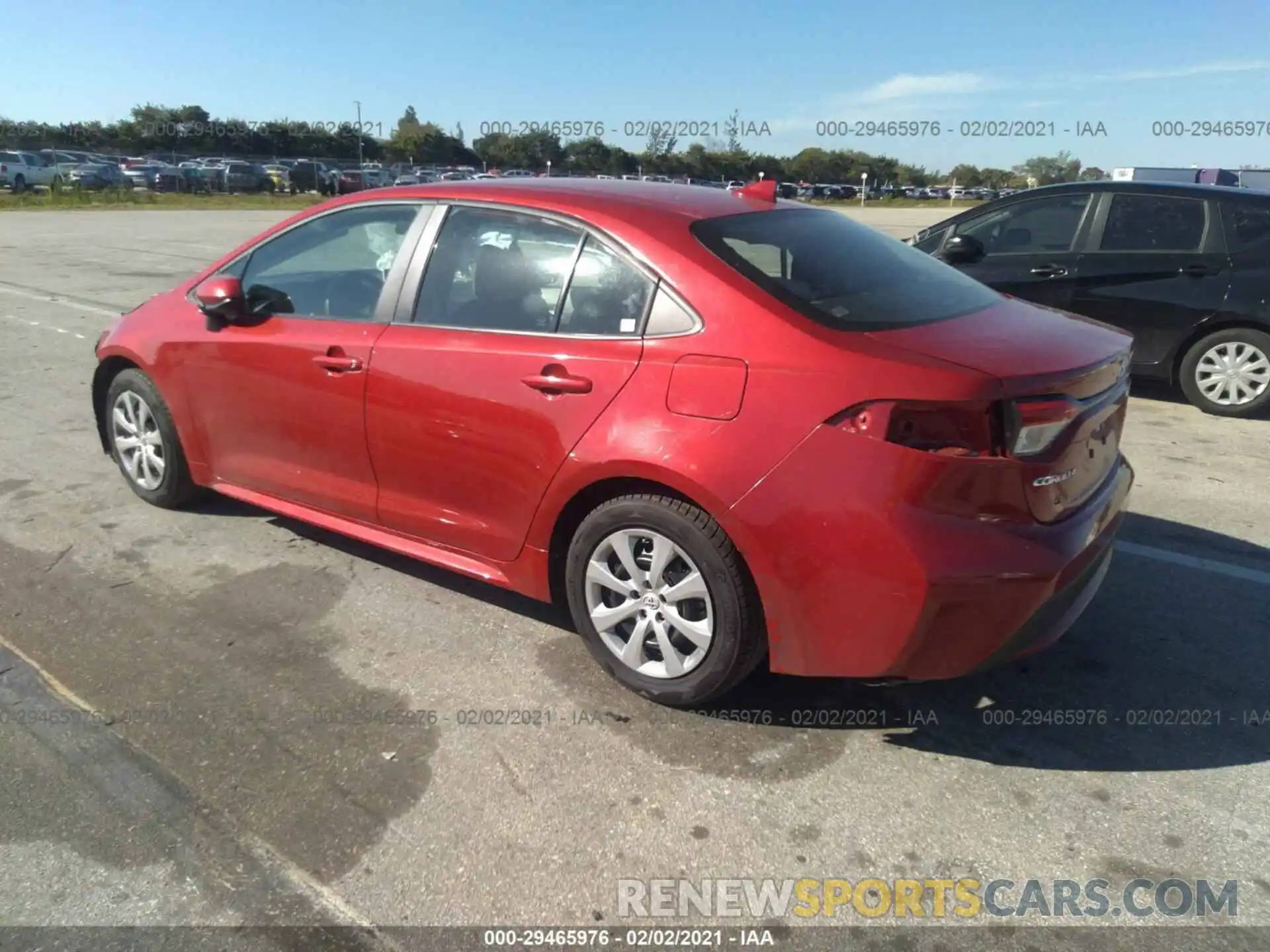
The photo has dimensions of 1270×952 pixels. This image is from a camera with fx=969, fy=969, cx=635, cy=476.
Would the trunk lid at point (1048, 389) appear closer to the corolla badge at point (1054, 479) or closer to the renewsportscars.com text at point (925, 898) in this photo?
the corolla badge at point (1054, 479)

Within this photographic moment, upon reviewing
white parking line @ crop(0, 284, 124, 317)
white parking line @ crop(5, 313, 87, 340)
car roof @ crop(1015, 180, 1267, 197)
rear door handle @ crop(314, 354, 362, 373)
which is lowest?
white parking line @ crop(5, 313, 87, 340)

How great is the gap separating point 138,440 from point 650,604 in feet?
10.0

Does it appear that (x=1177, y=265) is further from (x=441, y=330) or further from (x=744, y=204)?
(x=441, y=330)

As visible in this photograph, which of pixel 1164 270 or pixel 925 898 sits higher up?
pixel 1164 270

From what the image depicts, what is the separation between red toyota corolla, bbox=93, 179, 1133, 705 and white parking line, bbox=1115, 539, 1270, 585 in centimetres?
130

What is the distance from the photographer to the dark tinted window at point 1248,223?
682 centimetres

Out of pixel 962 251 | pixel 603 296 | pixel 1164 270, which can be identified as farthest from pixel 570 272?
pixel 1164 270

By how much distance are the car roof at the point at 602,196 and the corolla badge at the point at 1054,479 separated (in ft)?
4.58

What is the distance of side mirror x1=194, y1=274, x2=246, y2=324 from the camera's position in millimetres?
4062

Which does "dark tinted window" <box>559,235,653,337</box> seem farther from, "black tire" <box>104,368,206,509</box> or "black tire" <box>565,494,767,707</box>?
"black tire" <box>104,368,206,509</box>

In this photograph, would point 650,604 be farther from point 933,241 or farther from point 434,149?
point 434,149

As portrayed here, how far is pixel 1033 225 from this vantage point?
757 centimetres

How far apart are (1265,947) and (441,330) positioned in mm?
2972

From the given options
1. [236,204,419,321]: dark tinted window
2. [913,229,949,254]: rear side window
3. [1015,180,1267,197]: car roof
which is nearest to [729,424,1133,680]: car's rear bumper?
[236,204,419,321]: dark tinted window
